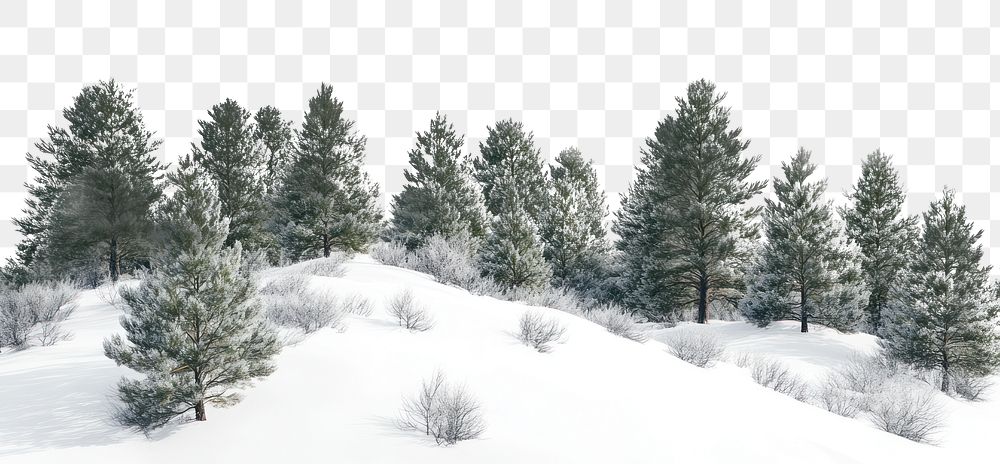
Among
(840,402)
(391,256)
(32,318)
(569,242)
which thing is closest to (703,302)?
(569,242)

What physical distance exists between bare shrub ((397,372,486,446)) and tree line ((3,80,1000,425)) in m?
13.1

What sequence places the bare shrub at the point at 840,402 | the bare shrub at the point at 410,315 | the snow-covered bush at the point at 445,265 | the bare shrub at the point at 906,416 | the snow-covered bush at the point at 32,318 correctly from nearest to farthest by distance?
1. the snow-covered bush at the point at 32,318
2. the bare shrub at the point at 410,315
3. the bare shrub at the point at 906,416
4. the bare shrub at the point at 840,402
5. the snow-covered bush at the point at 445,265

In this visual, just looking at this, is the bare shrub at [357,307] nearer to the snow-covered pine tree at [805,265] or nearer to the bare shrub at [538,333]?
the bare shrub at [538,333]

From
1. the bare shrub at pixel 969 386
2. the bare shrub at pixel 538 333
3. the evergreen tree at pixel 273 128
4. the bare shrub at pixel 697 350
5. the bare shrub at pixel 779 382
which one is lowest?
the bare shrub at pixel 969 386

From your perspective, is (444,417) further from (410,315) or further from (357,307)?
(357,307)

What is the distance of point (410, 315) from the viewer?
33.6 ft

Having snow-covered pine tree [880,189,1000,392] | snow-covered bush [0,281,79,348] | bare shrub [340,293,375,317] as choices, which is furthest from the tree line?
bare shrub [340,293,375,317]

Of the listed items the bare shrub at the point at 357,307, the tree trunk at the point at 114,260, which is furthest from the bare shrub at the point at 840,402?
the tree trunk at the point at 114,260

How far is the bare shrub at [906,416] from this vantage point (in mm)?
10352

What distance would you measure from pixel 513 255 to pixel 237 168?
51.3 feet

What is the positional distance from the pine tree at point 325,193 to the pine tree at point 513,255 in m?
6.73

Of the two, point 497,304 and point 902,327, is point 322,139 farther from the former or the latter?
point 902,327

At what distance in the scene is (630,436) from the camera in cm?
721

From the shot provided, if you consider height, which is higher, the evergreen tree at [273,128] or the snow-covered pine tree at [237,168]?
the evergreen tree at [273,128]
